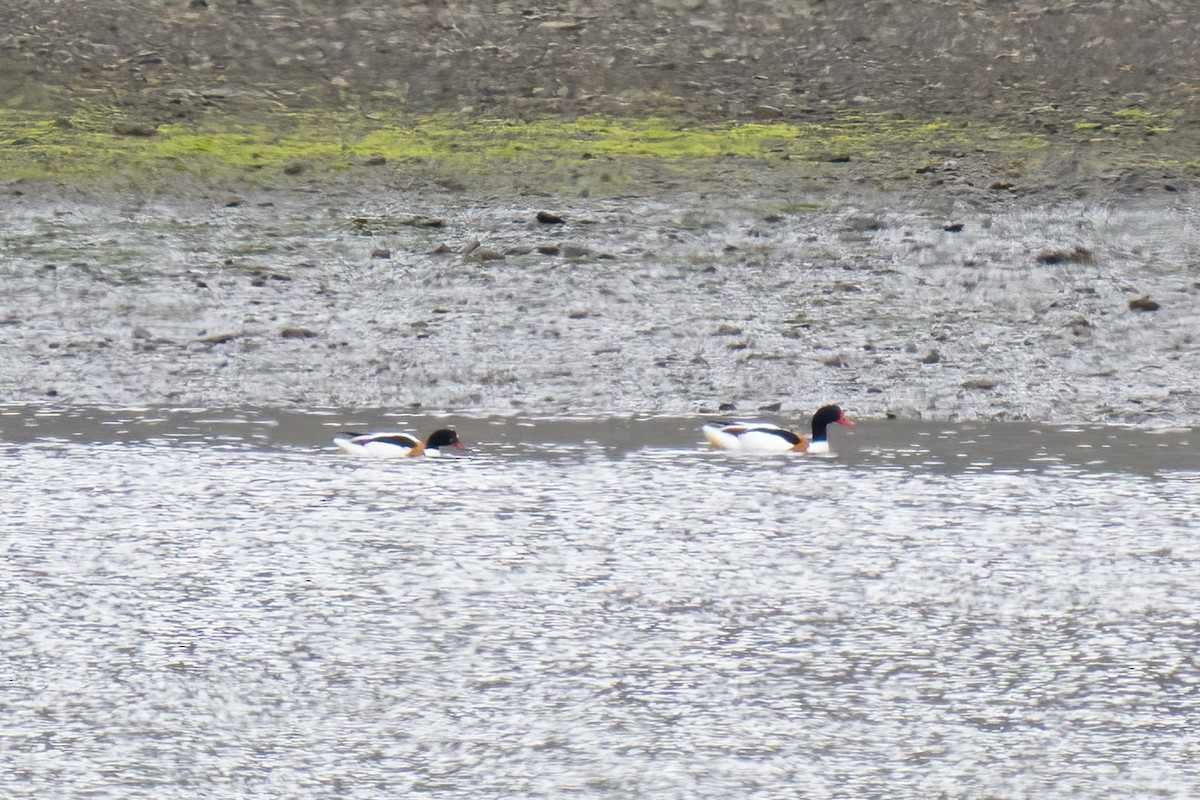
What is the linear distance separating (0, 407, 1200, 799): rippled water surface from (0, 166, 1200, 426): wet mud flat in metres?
1.43

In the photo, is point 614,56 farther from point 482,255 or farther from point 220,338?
point 220,338

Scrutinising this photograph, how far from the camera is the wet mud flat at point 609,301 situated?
37.1ft

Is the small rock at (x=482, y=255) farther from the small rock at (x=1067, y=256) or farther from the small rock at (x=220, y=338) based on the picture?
the small rock at (x=1067, y=256)

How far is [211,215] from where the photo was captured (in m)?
14.4

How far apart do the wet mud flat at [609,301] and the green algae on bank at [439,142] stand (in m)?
0.57

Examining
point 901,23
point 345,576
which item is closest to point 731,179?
point 901,23

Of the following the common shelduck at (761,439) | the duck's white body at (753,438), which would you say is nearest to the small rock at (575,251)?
the common shelduck at (761,439)

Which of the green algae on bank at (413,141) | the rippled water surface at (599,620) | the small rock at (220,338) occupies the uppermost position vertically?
the green algae on bank at (413,141)

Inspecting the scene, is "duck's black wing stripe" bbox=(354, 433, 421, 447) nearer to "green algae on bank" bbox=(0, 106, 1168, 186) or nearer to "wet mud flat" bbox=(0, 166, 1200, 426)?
"wet mud flat" bbox=(0, 166, 1200, 426)

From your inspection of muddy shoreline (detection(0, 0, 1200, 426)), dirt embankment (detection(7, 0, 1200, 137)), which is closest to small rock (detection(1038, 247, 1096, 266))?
muddy shoreline (detection(0, 0, 1200, 426))

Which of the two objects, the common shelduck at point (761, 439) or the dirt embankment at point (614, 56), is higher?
the dirt embankment at point (614, 56)

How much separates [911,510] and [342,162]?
818 centimetres

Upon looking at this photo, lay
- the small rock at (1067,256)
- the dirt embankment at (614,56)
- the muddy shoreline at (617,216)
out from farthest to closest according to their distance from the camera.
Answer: the dirt embankment at (614,56)
the small rock at (1067,256)
the muddy shoreline at (617,216)

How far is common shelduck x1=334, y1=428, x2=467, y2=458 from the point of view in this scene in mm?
9414
